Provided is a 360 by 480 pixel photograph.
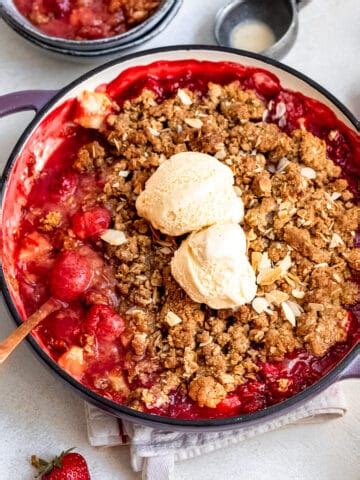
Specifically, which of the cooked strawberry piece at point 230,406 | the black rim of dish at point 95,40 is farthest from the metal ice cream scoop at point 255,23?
the cooked strawberry piece at point 230,406

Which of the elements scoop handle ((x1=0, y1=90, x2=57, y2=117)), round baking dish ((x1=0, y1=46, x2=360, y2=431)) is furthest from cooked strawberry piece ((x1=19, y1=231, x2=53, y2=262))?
scoop handle ((x1=0, y1=90, x2=57, y2=117))

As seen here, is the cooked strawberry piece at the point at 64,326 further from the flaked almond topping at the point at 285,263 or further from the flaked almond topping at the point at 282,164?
the flaked almond topping at the point at 282,164

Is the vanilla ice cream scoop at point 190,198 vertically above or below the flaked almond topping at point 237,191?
above

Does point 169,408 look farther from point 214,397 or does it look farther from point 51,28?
point 51,28

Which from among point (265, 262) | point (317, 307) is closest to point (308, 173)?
point (265, 262)

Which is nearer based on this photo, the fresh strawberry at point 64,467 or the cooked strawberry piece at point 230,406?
the cooked strawberry piece at point 230,406

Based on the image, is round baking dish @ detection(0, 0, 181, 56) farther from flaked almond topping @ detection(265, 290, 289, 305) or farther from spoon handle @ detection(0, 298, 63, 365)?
flaked almond topping @ detection(265, 290, 289, 305)
